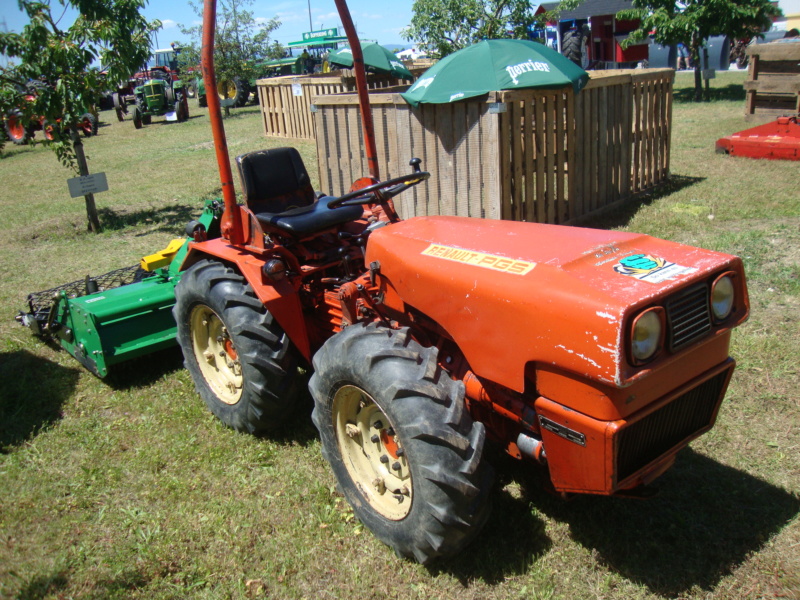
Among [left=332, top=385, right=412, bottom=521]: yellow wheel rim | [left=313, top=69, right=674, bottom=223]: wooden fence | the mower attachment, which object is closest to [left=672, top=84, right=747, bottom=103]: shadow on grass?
the mower attachment

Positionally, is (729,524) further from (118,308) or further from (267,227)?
(118,308)

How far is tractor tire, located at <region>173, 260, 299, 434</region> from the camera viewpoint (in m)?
3.59

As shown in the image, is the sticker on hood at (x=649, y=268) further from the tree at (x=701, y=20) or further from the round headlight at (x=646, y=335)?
the tree at (x=701, y=20)

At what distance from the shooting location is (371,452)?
3109 mm

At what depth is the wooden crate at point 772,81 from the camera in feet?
39.6

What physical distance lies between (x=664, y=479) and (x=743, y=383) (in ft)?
3.70

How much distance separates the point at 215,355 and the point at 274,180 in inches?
45.9

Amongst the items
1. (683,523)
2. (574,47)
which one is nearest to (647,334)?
(683,523)

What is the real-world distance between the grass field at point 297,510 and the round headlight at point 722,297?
42.2 inches

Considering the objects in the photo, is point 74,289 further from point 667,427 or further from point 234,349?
point 667,427

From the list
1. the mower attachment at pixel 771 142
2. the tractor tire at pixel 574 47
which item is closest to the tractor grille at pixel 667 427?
the mower attachment at pixel 771 142

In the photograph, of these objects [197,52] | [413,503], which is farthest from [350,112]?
[197,52]

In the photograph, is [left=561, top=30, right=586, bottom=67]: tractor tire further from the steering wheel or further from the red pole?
the red pole

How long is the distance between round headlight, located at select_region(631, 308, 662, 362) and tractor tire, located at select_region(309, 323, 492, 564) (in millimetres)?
716
